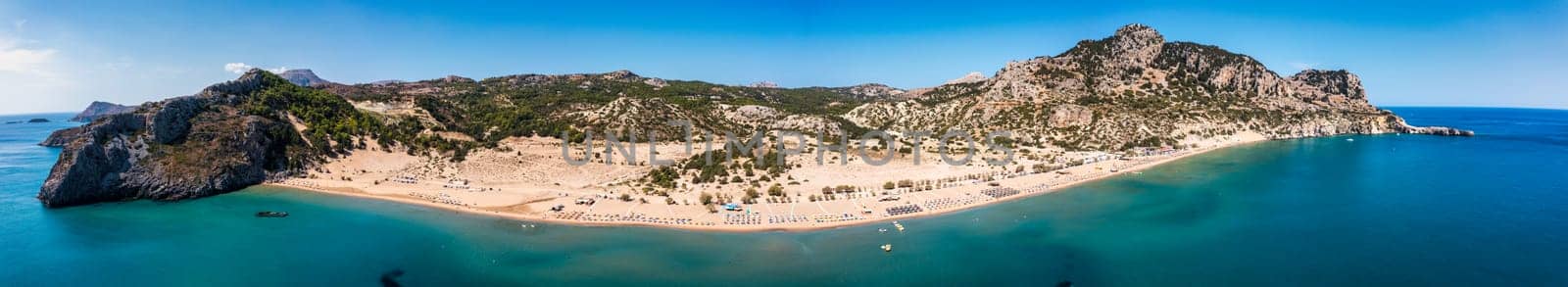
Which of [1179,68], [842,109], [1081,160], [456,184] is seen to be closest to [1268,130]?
[1179,68]

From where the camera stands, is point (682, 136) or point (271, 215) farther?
point (682, 136)

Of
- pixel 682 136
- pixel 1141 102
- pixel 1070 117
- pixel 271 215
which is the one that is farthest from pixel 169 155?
pixel 1141 102

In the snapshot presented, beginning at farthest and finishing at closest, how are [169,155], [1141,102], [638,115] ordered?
[1141,102] < [638,115] < [169,155]

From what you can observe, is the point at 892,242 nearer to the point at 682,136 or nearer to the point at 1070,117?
the point at 682,136

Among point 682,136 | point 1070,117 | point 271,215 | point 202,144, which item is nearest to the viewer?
point 271,215

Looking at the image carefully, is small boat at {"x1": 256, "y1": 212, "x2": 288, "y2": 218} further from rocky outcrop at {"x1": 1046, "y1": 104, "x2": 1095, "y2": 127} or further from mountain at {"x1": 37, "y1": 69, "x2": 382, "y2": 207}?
rocky outcrop at {"x1": 1046, "y1": 104, "x2": 1095, "y2": 127}

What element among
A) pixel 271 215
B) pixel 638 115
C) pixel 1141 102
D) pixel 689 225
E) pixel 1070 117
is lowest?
pixel 689 225

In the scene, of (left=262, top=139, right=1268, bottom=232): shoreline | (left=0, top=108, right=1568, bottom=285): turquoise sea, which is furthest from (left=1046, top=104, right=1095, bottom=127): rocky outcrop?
(left=0, top=108, right=1568, bottom=285): turquoise sea
